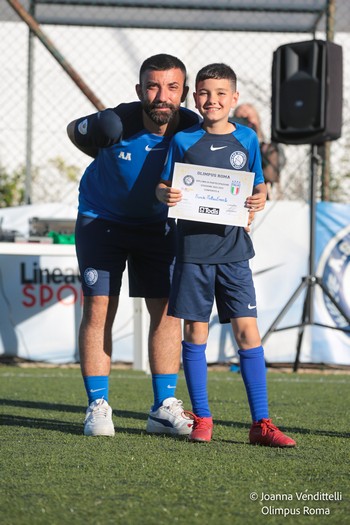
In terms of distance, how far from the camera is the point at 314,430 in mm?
4086

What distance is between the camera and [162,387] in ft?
13.8

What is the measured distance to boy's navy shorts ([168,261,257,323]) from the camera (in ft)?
12.3

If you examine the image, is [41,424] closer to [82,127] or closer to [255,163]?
[82,127]

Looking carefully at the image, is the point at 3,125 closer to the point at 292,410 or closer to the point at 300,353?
the point at 300,353

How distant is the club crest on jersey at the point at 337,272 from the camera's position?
736cm

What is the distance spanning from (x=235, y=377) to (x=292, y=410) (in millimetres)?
1918

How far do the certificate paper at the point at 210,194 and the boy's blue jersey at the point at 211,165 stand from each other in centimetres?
5

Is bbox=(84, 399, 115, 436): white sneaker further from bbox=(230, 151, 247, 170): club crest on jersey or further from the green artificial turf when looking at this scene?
bbox=(230, 151, 247, 170): club crest on jersey

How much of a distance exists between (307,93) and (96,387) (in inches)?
130

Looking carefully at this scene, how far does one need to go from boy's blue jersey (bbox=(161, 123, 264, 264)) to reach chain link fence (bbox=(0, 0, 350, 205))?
Result: 4.09m

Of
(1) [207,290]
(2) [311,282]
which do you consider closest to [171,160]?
(1) [207,290]

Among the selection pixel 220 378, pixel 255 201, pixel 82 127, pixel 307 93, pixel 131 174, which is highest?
pixel 307 93

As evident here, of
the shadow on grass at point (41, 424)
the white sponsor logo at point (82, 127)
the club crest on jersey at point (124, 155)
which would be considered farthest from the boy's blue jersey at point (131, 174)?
the shadow on grass at point (41, 424)

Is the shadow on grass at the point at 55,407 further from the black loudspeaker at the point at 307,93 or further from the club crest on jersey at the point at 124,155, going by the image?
the black loudspeaker at the point at 307,93
